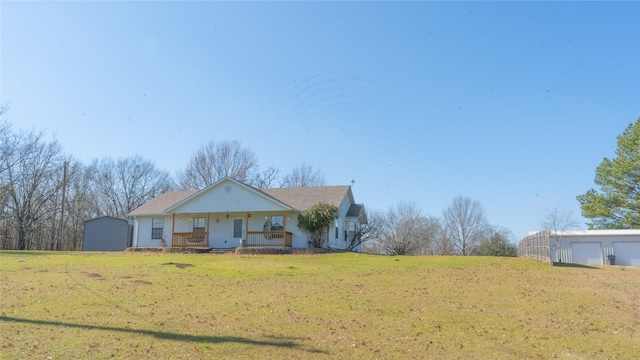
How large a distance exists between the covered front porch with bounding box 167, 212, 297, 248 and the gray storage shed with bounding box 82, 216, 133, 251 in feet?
20.7

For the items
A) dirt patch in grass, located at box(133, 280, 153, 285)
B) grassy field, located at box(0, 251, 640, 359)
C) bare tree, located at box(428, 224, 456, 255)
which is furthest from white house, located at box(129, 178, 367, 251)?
bare tree, located at box(428, 224, 456, 255)

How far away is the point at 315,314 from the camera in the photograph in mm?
11227

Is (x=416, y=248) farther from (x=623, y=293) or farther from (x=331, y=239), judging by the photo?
(x=623, y=293)

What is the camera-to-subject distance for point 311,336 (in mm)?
9500

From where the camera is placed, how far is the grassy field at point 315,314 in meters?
8.73

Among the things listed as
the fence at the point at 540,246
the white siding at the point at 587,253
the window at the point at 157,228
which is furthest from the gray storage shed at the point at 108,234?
the white siding at the point at 587,253

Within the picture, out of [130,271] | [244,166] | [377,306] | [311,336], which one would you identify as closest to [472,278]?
[377,306]

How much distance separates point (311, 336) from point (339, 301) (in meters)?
3.22

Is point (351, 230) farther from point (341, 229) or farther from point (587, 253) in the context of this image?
point (587, 253)

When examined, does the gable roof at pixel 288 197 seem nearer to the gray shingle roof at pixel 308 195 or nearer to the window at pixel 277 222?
the gray shingle roof at pixel 308 195

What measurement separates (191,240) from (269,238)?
571cm

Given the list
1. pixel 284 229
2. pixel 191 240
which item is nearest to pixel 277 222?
pixel 284 229

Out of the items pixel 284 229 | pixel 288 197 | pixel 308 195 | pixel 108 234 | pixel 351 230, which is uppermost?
pixel 308 195

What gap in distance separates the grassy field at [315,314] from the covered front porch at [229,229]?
11.1m
